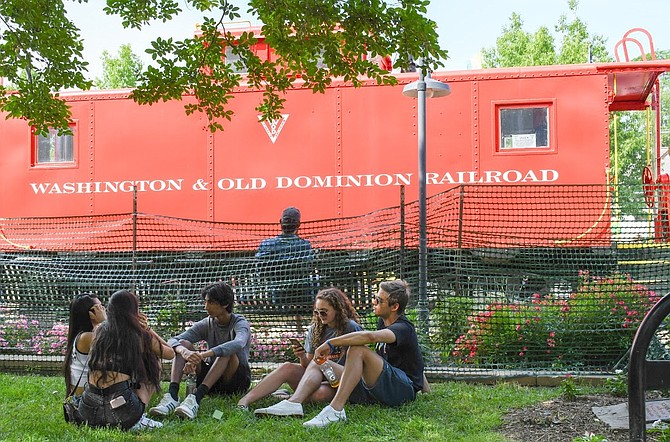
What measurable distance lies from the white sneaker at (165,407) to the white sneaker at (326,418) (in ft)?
3.38

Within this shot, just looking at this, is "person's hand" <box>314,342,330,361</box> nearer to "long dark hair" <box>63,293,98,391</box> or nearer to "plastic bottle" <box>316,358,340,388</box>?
"plastic bottle" <box>316,358,340,388</box>

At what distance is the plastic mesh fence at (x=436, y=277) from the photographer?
6.78m

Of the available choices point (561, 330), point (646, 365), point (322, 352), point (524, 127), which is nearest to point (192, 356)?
point (322, 352)

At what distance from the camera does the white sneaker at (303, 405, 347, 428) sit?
192 inches

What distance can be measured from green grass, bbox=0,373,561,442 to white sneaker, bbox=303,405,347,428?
2.0 inches

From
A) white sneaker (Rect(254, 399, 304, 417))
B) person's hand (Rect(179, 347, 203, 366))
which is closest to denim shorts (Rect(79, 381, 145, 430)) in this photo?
person's hand (Rect(179, 347, 203, 366))

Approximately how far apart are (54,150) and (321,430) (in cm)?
773

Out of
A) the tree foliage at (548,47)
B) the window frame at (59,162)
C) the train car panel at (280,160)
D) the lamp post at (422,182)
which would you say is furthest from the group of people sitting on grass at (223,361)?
the tree foliage at (548,47)

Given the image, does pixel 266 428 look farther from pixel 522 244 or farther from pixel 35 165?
pixel 35 165

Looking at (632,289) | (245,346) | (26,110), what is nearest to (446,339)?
(632,289)

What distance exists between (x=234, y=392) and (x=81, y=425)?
4.33 feet

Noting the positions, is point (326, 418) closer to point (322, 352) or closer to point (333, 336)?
point (322, 352)

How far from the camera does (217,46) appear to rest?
5781 mm

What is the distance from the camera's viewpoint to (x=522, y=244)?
9039 millimetres
